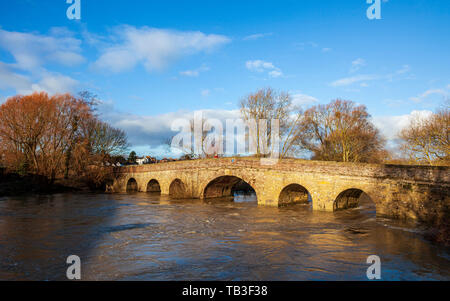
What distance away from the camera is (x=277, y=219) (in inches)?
564

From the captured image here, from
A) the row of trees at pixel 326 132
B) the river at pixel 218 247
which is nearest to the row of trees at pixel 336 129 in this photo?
the row of trees at pixel 326 132

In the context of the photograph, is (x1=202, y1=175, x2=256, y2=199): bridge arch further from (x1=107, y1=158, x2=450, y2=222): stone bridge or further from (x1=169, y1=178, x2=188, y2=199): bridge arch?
(x1=169, y1=178, x2=188, y2=199): bridge arch

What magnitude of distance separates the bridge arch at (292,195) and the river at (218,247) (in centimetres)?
248

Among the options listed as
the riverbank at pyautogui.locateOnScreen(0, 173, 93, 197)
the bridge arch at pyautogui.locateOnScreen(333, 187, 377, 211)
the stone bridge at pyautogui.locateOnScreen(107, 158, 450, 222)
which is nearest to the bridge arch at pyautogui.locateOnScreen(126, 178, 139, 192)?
the riverbank at pyautogui.locateOnScreen(0, 173, 93, 197)

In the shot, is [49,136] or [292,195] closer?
[292,195]

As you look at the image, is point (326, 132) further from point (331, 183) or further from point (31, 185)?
point (31, 185)

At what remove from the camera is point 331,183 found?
1539 cm

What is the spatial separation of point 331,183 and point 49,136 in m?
27.9

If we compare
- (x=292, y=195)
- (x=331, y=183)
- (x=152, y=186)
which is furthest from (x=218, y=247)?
(x=152, y=186)
